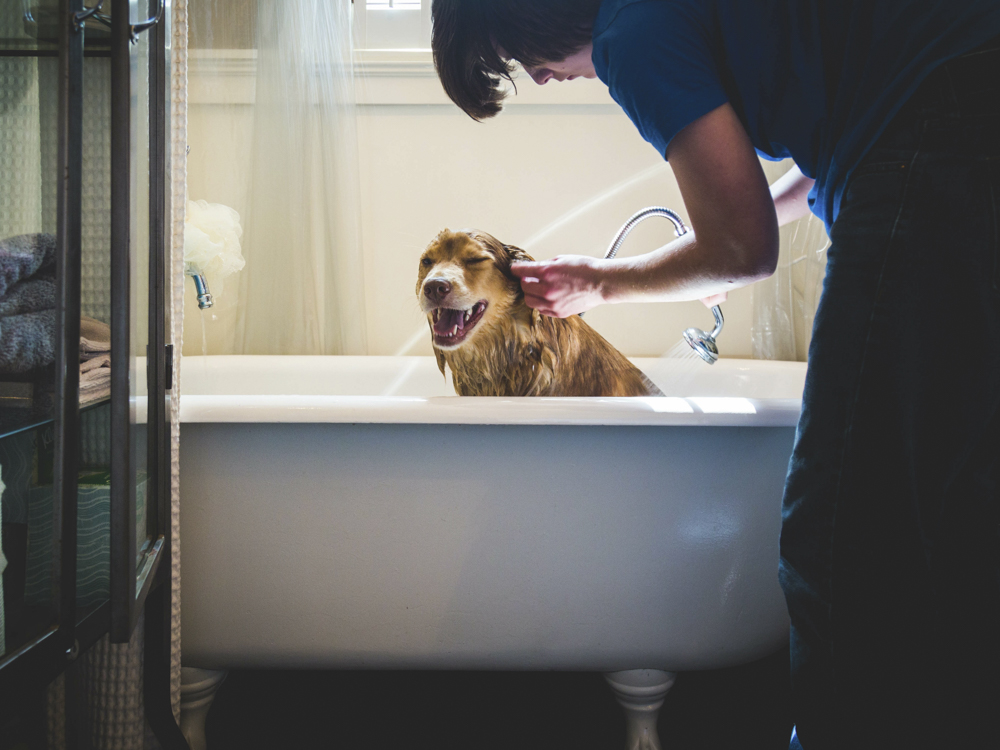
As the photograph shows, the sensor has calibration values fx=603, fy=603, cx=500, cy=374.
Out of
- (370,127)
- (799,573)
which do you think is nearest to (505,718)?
(799,573)

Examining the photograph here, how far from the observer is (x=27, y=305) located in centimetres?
55

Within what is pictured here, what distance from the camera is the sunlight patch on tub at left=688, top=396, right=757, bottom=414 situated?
860mm

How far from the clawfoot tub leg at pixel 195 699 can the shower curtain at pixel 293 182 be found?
102 centimetres

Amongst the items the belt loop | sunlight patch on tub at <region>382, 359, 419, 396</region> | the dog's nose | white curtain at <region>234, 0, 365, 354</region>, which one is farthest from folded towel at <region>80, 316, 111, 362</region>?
white curtain at <region>234, 0, 365, 354</region>

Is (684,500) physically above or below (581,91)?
below

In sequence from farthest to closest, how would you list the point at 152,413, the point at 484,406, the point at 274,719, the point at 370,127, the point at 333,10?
the point at 370,127, the point at 333,10, the point at 274,719, the point at 484,406, the point at 152,413

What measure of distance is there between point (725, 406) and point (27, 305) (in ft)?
2.73

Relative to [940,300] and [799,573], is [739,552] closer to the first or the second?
[799,573]

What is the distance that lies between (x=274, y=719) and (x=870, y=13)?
4.30 ft

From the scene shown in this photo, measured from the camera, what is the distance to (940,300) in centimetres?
50

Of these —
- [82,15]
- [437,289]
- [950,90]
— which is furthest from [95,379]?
[950,90]

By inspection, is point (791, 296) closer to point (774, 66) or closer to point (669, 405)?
point (669, 405)

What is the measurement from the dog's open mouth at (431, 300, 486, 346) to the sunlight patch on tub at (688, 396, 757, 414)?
36 cm

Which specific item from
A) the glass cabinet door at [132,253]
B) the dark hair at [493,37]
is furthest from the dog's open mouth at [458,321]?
the glass cabinet door at [132,253]
